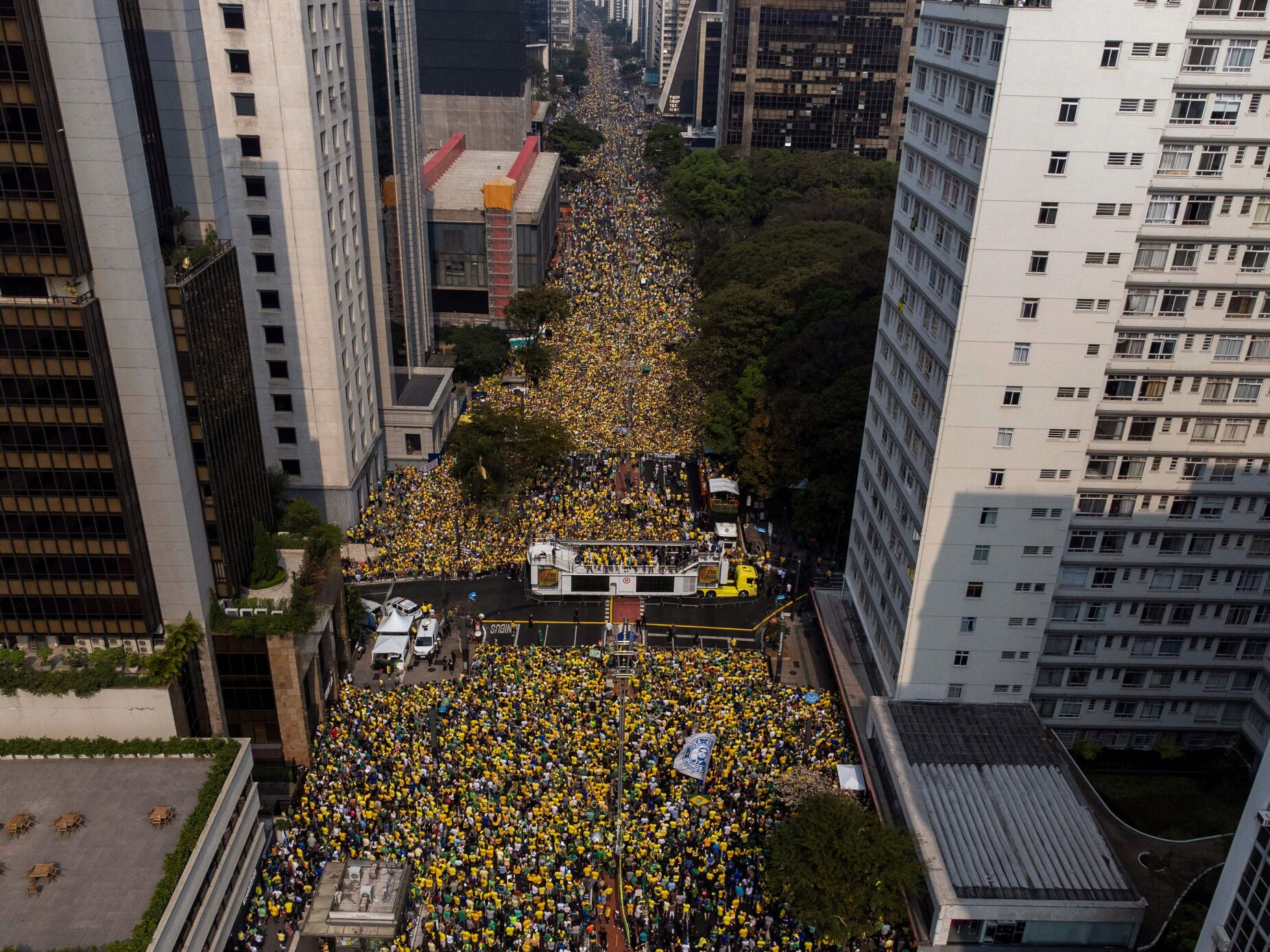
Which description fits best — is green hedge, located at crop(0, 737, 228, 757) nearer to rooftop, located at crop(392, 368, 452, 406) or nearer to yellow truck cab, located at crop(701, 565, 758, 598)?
yellow truck cab, located at crop(701, 565, 758, 598)

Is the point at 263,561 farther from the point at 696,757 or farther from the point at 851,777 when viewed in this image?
the point at 851,777

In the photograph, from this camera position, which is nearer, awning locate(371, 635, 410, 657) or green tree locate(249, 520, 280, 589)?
green tree locate(249, 520, 280, 589)

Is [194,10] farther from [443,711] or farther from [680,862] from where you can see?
[680,862]

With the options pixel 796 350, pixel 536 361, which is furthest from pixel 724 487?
pixel 536 361

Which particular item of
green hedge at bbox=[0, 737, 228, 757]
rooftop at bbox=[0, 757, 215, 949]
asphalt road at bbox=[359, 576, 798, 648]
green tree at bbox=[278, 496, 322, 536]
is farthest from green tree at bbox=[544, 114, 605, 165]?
rooftop at bbox=[0, 757, 215, 949]

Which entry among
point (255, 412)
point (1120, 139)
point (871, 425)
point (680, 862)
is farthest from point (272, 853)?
point (1120, 139)

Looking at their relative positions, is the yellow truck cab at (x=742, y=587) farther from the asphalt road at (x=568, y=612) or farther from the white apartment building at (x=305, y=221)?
the white apartment building at (x=305, y=221)
